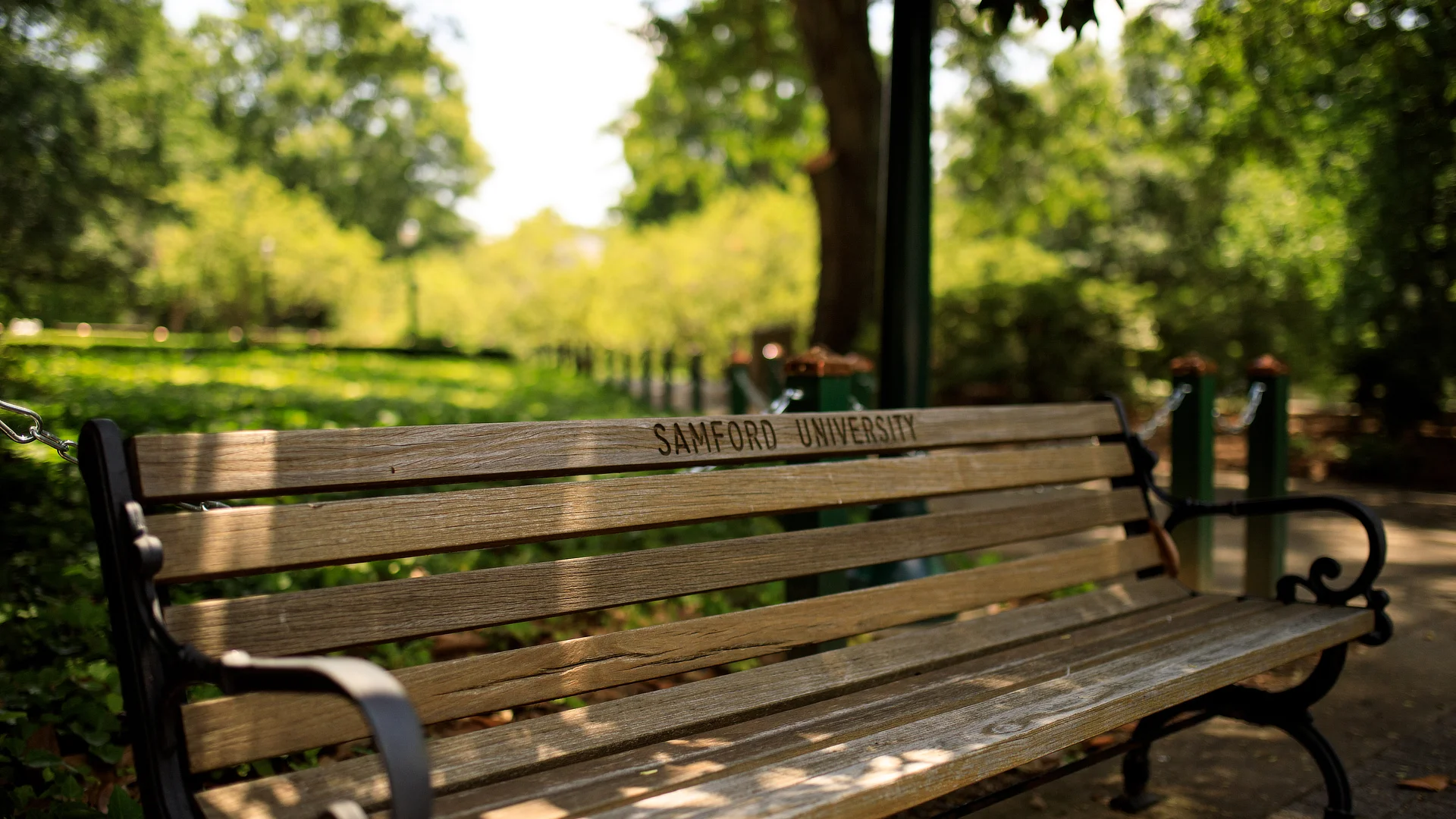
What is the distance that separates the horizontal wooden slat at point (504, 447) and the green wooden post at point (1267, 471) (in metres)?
2.13

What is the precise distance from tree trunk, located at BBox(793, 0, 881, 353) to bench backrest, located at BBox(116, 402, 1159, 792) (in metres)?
7.30

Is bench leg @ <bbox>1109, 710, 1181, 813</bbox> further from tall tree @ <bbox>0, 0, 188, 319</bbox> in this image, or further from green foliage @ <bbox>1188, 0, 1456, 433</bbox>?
tall tree @ <bbox>0, 0, 188, 319</bbox>

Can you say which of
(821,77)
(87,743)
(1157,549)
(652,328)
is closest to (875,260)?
(821,77)

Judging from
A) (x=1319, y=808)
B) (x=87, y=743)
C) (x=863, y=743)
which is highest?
(x=863, y=743)

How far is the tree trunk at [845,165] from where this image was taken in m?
9.56

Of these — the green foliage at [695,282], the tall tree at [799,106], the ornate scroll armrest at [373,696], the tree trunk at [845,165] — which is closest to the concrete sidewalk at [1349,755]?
the ornate scroll armrest at [373,696]

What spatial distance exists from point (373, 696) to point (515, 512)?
2.31ft

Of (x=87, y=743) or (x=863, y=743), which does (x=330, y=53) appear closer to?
(x=87, y=743)

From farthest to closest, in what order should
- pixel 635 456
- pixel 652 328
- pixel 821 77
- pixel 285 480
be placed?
pixel 652 328
pixel 821 77
pixel 635 456
pixel 285 480

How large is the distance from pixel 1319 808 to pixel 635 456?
221cm

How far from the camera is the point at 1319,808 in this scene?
9.61ft

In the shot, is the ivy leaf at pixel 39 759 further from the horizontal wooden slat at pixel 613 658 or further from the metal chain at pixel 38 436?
the horizontal wooden slat at pixel 613 658

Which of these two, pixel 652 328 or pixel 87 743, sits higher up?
pixel 652 328

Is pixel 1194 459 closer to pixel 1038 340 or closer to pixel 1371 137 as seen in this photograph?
pixel 1371 137
